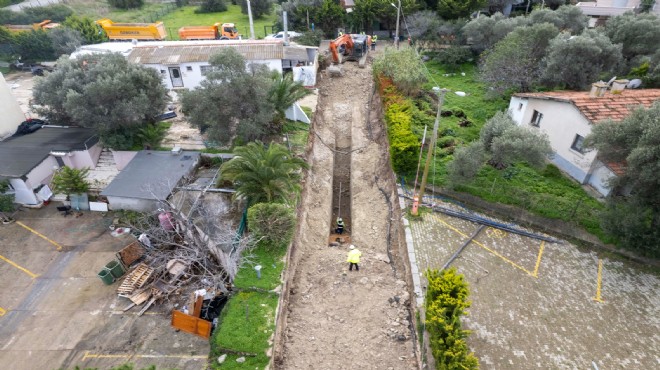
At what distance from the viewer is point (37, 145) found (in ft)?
72.7

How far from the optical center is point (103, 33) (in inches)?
1662

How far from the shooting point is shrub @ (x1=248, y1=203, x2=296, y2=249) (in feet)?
50.2

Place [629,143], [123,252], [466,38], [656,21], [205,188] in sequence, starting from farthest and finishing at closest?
[466,38] < [656,21] < [205,188] < [123,252] < [629,143]

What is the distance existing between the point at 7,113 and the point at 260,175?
19.1m

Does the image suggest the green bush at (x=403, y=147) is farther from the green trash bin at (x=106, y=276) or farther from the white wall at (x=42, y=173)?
the white wall at (x=42, y=173)

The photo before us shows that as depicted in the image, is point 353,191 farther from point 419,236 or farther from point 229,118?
point 229,118

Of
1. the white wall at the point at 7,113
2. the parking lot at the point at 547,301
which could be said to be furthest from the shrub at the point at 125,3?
the parking lot at the point at 547,301

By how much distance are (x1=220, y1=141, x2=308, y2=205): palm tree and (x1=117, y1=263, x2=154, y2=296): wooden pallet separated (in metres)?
5.01

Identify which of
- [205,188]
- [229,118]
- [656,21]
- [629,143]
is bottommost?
[205,188]

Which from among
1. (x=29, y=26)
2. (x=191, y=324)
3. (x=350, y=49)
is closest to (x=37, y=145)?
(x=191, y=324)

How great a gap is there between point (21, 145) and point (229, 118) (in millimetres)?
12640

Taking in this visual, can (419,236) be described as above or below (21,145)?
below

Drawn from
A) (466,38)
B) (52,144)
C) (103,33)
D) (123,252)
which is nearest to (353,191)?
(123,252)

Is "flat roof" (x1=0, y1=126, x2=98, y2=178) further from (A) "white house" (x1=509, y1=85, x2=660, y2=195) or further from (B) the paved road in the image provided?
(B) the paved road
